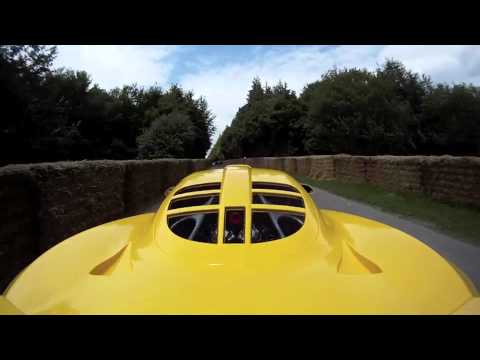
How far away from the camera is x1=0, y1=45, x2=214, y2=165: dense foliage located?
26297 mm

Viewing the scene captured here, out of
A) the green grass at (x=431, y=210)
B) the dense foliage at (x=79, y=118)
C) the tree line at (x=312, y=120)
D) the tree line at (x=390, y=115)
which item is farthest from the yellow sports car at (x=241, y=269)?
the tree line at (x=390, y=115)

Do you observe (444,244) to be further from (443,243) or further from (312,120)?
(312,120)

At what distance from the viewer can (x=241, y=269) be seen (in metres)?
2.03

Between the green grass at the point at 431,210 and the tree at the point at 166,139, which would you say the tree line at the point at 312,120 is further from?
the green grass at the point at 431,210

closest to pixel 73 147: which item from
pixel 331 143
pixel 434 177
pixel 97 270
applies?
pixel 331 143

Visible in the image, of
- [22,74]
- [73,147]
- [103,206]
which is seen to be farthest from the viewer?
[73,147]

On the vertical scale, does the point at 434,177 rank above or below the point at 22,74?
below

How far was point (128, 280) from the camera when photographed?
2018 mm

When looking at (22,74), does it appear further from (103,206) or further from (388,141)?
(388,141)

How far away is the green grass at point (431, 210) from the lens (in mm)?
7898

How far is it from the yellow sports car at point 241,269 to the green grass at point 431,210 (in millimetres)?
5645

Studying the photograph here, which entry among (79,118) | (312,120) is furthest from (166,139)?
(312,120)
